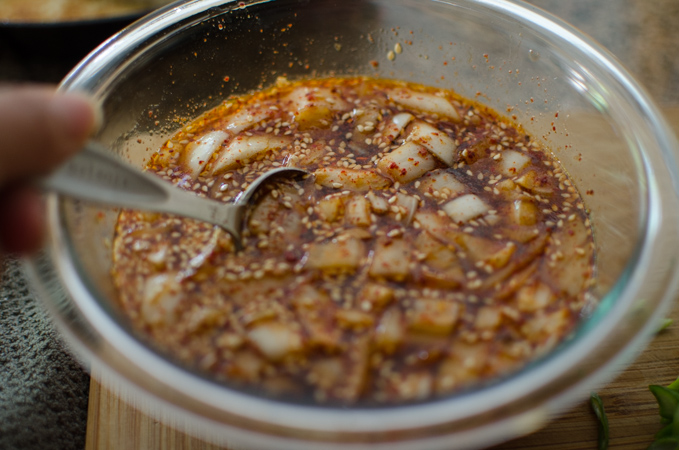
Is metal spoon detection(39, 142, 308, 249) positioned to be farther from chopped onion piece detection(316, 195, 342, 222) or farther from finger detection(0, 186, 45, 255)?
chopped onion piece detection(316, 195, 342, 222)

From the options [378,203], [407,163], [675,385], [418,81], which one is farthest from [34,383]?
[675,385]

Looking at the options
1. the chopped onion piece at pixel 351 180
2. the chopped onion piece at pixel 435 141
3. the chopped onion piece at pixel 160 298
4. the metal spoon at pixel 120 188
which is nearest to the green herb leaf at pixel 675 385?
the chopped onion piece at pixel 435 141

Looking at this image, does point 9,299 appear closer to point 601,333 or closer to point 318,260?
point 318,260

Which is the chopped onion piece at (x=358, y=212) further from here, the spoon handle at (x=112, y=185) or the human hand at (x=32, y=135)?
the human hand at (x=32, y=135)

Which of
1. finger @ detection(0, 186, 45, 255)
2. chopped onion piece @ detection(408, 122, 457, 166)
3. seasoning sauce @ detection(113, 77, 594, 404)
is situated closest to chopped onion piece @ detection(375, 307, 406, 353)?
seasoning sauce @ detection(113, 77, 594, 404)

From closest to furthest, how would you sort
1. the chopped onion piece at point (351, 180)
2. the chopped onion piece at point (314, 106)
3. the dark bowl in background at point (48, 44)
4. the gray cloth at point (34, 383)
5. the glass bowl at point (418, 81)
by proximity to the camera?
the glass bowl at point (418, 81)
the gray cloth at point (34, 383)
the chopped onion piece at point (351, 180)
the chopped onion piece at point (314, 106)
the dark bowl in background at point (48, 44)

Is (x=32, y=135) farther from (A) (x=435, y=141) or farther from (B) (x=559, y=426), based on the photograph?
(B) (x=559, y=426)

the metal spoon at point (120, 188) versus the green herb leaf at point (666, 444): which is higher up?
the metal spoon at point (120, 188)
